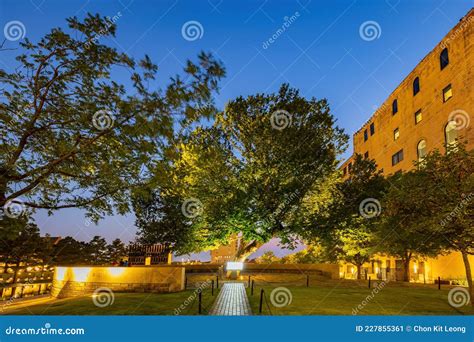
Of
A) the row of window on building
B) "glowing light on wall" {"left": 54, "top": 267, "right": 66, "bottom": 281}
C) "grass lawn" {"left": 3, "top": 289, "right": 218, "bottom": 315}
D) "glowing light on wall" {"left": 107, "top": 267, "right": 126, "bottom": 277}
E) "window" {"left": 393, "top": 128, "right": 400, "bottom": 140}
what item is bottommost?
"grass lawn" {"left": 3, "top": 289, "right": 218, "bottom": 315}

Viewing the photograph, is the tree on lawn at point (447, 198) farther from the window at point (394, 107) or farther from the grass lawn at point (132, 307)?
the window at point (394, 107)

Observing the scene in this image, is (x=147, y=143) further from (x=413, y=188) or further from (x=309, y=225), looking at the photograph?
(x=309, y=225)

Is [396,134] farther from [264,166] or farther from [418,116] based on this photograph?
[264,166]

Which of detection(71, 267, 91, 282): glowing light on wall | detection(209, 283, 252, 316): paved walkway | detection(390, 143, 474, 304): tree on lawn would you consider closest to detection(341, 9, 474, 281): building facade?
detection(390, 143, 474, 304): tree on lawn

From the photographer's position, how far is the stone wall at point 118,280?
16766mm

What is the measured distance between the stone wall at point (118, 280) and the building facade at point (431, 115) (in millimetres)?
19702

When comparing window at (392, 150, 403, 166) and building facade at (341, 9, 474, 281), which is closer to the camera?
building facade at (341, 9, 474, 281)

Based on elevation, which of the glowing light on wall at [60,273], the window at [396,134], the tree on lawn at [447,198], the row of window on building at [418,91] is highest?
the row of window on building at [418,91]

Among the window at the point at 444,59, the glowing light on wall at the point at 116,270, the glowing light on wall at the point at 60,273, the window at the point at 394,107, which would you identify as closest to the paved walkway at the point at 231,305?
the glowing light on wall at the point at 116,270

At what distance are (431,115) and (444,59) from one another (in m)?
5.58

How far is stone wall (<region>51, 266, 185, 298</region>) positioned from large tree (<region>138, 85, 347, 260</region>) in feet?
23.3

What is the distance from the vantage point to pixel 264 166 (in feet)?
77.6

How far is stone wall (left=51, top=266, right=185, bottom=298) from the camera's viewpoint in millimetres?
16766

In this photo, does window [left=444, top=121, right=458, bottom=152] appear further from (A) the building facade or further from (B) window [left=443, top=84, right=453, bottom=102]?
(B) window [left=443, top=84, right=453, bottom=102]
